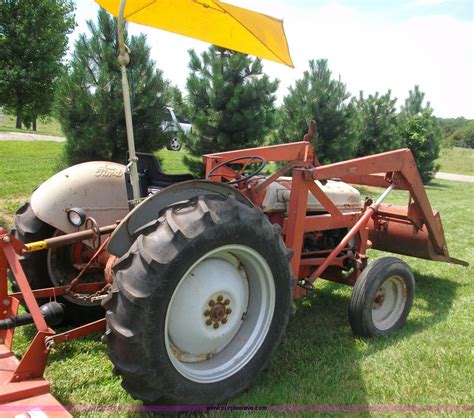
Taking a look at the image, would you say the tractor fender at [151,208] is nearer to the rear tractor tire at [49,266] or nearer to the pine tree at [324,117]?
the rear tractor tire at [49,266]

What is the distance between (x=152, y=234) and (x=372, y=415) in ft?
5.20

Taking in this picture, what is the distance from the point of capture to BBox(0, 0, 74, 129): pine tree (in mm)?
11000

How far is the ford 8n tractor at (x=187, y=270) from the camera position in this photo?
2207 millimetres

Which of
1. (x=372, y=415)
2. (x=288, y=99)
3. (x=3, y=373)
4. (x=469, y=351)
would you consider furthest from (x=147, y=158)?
(x=288, y=99)

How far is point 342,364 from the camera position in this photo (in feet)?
10.5

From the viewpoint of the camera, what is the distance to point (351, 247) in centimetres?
429

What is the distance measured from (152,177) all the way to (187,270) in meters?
1.12

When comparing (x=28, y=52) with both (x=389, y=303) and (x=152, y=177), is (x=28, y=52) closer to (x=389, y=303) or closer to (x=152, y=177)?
(x=152, y=177)

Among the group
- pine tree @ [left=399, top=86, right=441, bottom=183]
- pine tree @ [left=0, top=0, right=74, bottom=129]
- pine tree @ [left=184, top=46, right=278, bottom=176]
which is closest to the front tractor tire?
pine tree @ [left=184, top=46, right=278, bottom=176]

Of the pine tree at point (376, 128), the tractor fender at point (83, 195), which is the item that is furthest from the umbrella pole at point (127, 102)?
the pine tree at point (376, 128)

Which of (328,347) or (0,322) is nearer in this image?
(0,322)

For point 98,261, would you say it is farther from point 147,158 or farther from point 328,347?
point 328,347

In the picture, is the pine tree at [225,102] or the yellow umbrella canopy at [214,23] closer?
the yellow umbrella canopy at [214,23]

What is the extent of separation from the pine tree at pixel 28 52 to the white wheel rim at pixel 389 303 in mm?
8768
